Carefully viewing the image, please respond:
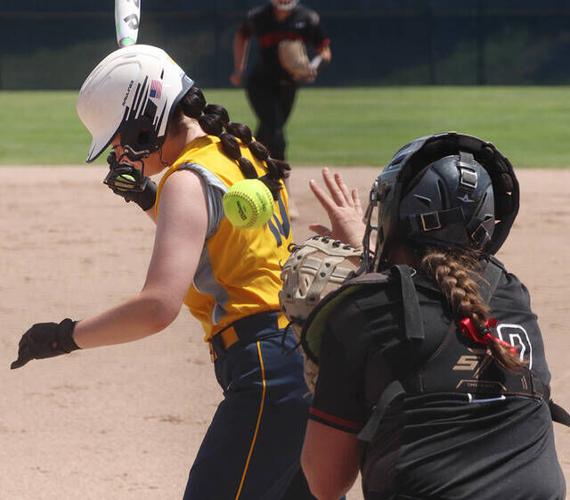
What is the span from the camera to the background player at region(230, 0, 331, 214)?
11345mm

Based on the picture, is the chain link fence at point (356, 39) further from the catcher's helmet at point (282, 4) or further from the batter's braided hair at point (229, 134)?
the batter's braided hair at point (229, 134)

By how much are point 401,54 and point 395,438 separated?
106 ft

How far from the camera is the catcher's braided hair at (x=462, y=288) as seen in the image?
2229 mm

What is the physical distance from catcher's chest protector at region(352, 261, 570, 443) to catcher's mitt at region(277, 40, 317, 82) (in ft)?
31.1

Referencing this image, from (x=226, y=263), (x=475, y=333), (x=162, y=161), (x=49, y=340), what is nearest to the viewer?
(x=475, y=333)

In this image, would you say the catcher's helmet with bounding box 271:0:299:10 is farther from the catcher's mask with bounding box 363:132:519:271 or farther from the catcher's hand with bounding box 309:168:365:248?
the catcher's mask with bounding box 363:132:519:271

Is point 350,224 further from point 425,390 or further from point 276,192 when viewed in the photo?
point 425,390

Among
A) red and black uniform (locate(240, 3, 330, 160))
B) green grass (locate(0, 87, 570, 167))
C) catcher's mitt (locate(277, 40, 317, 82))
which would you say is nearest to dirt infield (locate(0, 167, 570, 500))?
red and black uniform (locate(240, 3, 330, 160))

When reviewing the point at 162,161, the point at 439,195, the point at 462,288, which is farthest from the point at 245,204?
the point at 462,288

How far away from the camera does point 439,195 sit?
2334mm

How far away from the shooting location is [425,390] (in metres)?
2.24

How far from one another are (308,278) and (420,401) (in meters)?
0.37

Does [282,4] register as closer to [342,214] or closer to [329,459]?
[342,214]

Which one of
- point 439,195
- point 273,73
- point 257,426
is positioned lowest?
point 273,73
